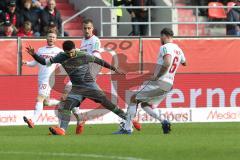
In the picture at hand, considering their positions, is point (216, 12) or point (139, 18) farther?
point (216, 12)

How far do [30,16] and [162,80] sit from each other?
35.4ft

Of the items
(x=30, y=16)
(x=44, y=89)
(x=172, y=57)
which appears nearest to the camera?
(x=172, y=57)

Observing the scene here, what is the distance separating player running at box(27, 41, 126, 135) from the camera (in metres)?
17.6

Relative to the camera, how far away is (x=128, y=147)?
A: 46.7 ft

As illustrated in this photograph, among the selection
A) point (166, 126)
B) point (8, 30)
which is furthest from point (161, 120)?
point (8, 30)

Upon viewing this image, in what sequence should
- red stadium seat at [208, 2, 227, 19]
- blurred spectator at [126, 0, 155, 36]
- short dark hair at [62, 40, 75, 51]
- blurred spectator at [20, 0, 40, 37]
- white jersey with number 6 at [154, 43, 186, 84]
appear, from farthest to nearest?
red stadium seat at [208, 2, 227, 19]
blurred spectator at [126, 0, 155, 36]
blurred spectator at [20, 0, 40, 37]
white jersey with number 6 at [154, 43, 186, 84]
short dark hair at [62, 40, 75, 51]

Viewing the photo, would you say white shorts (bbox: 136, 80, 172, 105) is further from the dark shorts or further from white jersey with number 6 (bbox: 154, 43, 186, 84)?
the dark shorts

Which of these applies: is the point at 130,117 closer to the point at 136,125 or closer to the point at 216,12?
the point at 136,125

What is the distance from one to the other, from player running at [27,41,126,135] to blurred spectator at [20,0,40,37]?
9.79 meters

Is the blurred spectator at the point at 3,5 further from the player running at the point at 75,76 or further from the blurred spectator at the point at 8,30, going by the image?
the player running at the point at 75,76

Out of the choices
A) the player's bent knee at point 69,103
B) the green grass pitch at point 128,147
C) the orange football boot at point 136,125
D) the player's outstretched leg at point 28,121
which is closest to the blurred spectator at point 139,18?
the player's outstretched leg at point 28,121

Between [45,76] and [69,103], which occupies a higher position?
[45,76]

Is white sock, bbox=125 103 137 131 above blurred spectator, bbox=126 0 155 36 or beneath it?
beneath

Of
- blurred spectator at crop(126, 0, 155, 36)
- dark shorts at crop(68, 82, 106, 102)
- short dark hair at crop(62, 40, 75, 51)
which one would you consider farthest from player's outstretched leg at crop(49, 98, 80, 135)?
blurred spectator at crop(126, 0, 155, 36)
